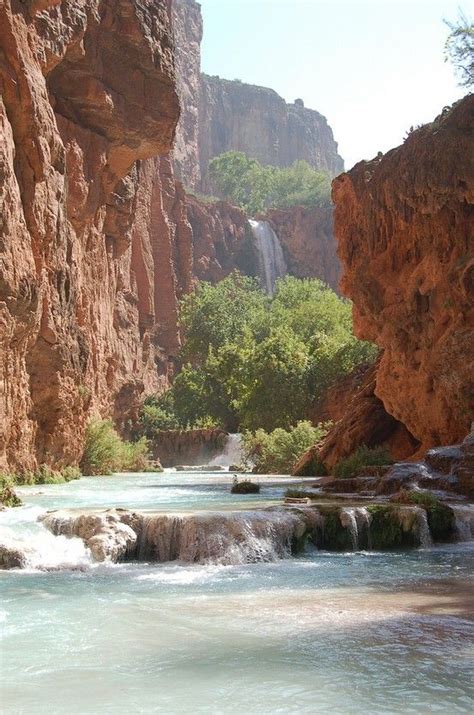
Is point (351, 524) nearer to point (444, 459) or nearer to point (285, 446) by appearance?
point (444, 459)

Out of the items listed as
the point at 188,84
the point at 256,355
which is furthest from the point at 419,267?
the point at 188,84

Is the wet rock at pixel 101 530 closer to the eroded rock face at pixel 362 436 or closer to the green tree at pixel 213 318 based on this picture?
the eroded rock face at pixel 362 436

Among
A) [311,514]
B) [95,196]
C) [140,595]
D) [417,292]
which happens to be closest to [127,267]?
[95,196]

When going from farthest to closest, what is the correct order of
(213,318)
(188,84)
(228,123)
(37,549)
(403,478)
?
(228,123), (188,84), (213,318), (403,478), (37,549)

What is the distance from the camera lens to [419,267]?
84.4 feet

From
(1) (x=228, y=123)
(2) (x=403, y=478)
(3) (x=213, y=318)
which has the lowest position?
(2) (x=403, y=478)

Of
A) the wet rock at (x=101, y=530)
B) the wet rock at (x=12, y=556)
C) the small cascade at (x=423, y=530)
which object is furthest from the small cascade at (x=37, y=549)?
the small cascade at (x=423, y=530)

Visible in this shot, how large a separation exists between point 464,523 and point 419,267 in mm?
11850

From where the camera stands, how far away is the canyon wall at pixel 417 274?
23406mm

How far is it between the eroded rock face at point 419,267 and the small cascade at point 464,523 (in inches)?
325

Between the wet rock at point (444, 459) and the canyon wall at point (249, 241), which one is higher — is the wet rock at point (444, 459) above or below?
below

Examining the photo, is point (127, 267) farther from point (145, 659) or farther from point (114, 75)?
point (145, 659)

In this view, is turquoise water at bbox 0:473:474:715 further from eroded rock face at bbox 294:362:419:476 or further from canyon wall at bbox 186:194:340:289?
canyon wall at bbox 186:194:340:289

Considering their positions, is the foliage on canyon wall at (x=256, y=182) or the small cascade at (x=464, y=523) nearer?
the small cascade at (x=464, y=523)
